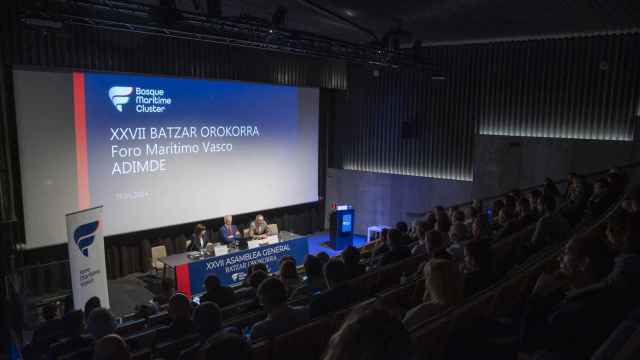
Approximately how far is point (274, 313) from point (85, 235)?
→ 3920 millimetres

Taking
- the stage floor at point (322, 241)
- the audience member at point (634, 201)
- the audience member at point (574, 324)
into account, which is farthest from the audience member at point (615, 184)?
the stage floor at point (322, 241)

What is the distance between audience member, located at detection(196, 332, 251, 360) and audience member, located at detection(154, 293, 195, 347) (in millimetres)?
1628

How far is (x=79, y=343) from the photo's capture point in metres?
3.60

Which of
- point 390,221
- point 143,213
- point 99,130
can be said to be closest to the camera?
point 99,130

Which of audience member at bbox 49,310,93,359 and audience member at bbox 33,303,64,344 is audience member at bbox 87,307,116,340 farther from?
audience member at bbox 33,303,64,344

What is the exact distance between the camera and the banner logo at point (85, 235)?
6011 mm

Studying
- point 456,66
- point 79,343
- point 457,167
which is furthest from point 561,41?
point 79,343

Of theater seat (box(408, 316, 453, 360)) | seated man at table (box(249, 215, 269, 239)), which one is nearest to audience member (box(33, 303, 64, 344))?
theater seat (box(408, 316, 453, 360))

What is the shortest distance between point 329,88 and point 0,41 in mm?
7309

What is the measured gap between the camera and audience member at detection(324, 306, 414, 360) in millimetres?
1527

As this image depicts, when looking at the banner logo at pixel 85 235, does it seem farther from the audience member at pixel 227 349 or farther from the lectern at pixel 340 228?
the lectern at pixel 340 228

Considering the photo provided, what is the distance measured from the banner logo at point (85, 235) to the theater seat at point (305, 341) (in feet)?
13.4

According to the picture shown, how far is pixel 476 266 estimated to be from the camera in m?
3.37

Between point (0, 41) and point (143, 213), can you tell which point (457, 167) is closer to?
point (143, 213)
